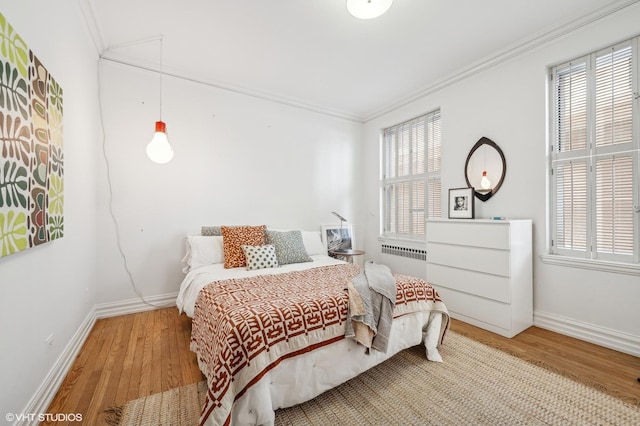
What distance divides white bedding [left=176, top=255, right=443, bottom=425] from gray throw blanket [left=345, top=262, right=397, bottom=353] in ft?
0.32

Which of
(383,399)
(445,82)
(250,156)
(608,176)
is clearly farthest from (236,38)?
(608,176)

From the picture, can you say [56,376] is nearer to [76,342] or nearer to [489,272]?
[76,342]

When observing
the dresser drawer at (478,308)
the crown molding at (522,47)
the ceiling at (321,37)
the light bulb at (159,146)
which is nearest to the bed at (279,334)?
the dresser drawer at (478,308)

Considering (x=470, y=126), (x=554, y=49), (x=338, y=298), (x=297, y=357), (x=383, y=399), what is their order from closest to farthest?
(x=297, y=357)
(x=383, y=399)
(x=338, y=298)
(x=554, y=49)
(x=470, y=126)

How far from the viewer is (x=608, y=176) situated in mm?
2293

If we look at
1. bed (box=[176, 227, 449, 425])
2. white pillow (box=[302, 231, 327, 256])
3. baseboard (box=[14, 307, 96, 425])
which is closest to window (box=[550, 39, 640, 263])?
bed (box=[176, 227, 449, 425])

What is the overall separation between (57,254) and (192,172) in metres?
1.73

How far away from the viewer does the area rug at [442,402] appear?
4.81 feet

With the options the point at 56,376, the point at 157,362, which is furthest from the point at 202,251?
the point at 56,376

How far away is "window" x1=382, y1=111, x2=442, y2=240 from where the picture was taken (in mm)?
3707

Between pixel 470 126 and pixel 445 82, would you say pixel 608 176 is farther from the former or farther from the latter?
pixel 445 82

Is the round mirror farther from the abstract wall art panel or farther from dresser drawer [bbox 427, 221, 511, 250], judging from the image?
the abstract wall art panel

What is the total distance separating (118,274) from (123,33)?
95.4 inches

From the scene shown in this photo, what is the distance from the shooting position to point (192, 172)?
330 cm
